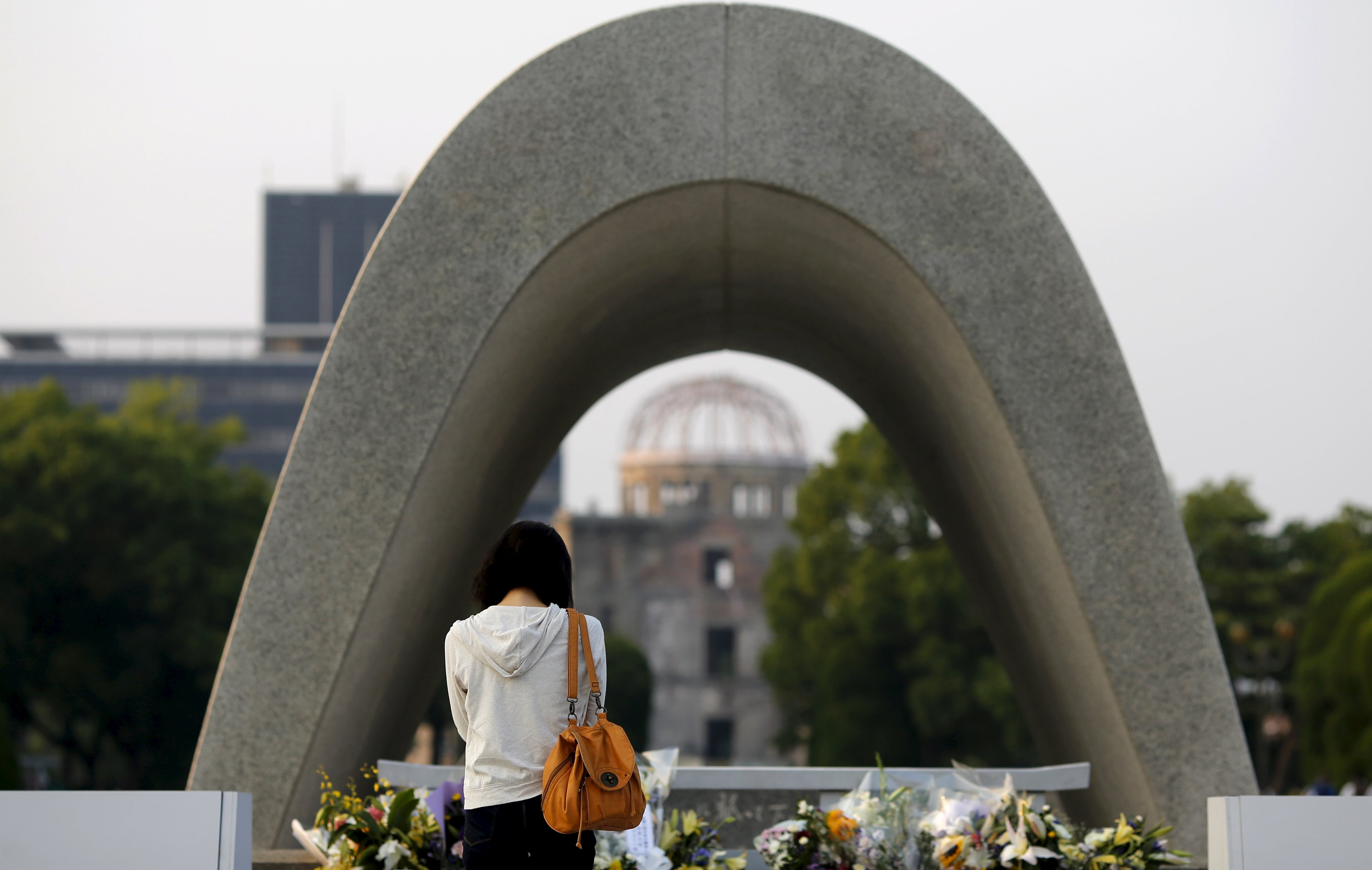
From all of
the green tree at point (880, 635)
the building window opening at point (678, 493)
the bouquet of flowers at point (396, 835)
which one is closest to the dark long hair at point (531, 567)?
the bouquet of flowers at point (396, 835)

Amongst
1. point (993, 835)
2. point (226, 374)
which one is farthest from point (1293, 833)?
point (226, 374)

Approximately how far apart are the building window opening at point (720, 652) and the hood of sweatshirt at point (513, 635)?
50047 mm

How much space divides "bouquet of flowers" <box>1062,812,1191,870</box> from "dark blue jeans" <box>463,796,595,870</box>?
2496 millimetres

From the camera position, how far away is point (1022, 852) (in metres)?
5.53

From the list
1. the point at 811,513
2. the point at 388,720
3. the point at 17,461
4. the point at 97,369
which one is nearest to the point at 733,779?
the point at 388,720

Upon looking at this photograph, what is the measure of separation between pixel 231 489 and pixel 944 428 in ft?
77.8

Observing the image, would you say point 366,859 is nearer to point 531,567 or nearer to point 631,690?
point 531,567

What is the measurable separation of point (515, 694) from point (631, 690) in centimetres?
3483

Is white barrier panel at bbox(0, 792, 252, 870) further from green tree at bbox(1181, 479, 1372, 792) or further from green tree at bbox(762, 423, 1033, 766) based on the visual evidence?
green tree at bbox(1181, 479, 1372, 792)

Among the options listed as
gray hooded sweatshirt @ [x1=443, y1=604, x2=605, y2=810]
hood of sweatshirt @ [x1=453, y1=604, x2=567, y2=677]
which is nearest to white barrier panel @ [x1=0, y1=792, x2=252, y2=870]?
gray hooded sweatshirt @ [x1=443, y1=604, x2=605, y2=810]

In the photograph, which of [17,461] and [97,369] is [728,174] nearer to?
[17,461]

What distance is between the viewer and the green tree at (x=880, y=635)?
30.7m

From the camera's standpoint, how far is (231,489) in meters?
29.2

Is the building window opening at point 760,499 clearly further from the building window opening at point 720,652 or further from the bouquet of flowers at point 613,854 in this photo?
the bouquet of flowers at point 613,854
